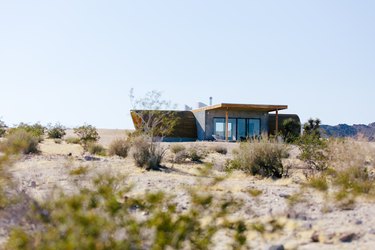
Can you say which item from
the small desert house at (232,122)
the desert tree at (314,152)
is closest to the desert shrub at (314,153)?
the desert tree at (314,152)

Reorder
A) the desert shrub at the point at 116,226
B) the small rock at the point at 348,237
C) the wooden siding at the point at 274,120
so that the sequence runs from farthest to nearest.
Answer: the wooden siding at the point at 274,120 → the small rock at the point at 348,237 → the desert shrub at the point at 116,226

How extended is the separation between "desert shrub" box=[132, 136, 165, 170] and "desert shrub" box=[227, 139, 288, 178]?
246 cm

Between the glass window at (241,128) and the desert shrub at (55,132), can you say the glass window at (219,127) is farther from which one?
the desert shrub at (55,132)

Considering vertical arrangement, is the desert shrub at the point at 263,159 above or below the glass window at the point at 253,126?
below

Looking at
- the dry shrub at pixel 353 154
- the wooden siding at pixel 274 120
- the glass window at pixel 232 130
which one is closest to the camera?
the dry shrub at pixel 353 154

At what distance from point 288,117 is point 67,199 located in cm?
3800

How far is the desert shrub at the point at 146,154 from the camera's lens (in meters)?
15.1

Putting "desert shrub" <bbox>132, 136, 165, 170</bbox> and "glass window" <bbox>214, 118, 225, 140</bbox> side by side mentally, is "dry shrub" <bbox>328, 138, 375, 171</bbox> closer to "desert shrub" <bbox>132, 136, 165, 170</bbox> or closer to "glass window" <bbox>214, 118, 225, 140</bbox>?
"desert shrub" <bbox>132, 136, 165, 170</bbox>

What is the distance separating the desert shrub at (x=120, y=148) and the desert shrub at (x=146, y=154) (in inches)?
99.1

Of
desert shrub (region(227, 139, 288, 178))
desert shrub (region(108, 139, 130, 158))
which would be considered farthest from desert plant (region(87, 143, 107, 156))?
desert shrub (region(227, 139, 288, 178))

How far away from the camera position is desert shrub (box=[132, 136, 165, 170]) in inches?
594

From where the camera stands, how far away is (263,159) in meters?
14.3

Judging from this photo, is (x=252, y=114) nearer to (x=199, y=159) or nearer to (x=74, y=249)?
(x=199, y=159)

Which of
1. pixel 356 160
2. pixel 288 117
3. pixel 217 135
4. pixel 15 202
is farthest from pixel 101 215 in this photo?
pixel 288 117
